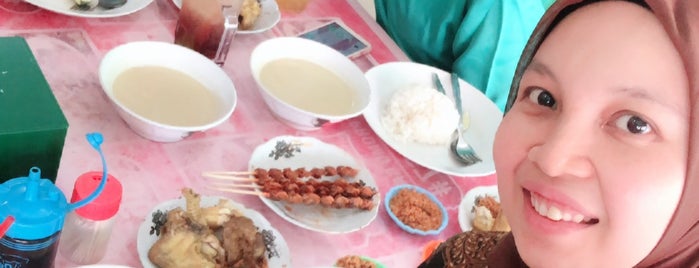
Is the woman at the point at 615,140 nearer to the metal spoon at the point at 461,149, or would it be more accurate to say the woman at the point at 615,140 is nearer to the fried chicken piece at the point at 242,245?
the fried chicken piece at the point at 242,245

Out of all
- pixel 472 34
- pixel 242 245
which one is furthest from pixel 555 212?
pixel 472 34

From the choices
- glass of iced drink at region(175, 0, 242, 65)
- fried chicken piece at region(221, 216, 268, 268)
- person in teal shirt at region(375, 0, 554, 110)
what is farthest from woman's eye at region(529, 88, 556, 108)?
person in teal shirt at region(375, 0, 554, 110)

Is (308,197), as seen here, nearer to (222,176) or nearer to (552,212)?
(222,176)

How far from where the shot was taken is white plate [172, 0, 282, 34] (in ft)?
5.20

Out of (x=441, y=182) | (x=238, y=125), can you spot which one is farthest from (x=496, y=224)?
(x=238, y=125)

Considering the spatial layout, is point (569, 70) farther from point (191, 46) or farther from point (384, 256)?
point (191, 46)

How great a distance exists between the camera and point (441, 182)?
1.50m

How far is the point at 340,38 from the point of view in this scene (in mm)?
1699

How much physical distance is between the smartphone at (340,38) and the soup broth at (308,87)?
0.11m

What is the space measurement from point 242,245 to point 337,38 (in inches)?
27.9

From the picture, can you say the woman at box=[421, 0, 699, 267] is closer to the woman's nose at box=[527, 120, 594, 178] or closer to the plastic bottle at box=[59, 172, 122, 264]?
the woman's nose at box=[527, 120, 594, 178]

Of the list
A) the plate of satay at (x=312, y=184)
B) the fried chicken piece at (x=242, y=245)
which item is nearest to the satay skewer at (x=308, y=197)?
the plate of satay at (x=312, y=184)

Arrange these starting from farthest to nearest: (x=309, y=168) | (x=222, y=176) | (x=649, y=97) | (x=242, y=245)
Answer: (x=309, y=168) < (x=222, y=176) < (x=242, y=245) < (x=649, y=97)

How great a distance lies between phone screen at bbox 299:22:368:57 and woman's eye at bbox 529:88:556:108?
2.82 feet
